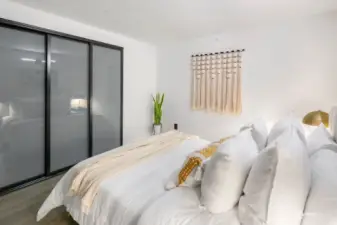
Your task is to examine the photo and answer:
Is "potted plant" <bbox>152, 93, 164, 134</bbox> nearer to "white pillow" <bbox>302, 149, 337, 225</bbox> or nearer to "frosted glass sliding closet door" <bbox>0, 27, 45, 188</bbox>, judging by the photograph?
"frosted glass sliding closet door" <bbox>0, 27, 45, 188</bbox>

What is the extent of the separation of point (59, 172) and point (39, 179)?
0.99 feet

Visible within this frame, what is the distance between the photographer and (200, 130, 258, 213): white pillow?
1156 millimetres

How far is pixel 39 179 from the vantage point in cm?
285

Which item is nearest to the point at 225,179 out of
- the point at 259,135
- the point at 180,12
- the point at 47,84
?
the point at 259,135

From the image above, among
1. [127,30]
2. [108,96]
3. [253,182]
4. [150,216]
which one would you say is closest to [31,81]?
[108,96]

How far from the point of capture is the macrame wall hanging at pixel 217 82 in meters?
3.60

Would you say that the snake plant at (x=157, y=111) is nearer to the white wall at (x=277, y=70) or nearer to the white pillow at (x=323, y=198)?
the white wall at (x=277, y=70)

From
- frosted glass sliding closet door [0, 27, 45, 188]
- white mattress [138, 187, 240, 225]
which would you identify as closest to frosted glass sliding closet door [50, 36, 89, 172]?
frosted glass sliding closet door [0, 27, 45, 188]

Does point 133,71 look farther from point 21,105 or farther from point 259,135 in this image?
point 259,135

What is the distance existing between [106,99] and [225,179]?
3.11 m

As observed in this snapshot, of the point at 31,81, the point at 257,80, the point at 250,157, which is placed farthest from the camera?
the point at 257,80

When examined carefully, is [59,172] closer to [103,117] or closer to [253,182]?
[103,117]

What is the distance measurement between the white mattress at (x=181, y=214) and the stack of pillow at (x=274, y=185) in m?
0.04

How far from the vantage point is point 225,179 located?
45.5 inches
